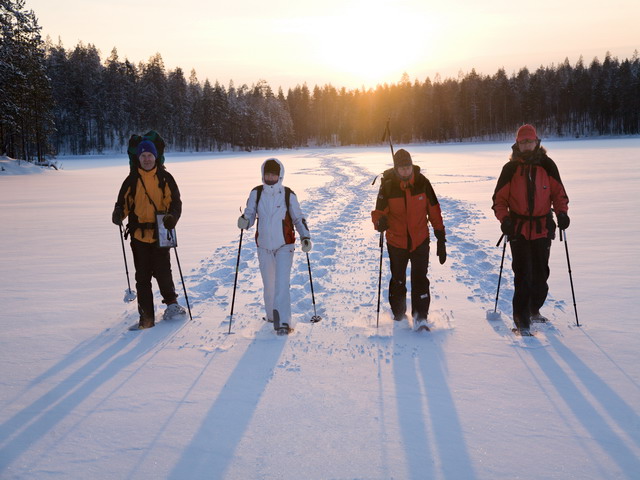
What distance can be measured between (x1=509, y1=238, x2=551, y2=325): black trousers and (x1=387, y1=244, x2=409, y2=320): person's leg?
1118 millimetres

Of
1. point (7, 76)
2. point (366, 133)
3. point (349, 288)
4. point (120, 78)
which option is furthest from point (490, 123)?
point (349, 288)

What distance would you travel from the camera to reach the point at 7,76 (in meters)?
33.7

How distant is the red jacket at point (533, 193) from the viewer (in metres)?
4.50

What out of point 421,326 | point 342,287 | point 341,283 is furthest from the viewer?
point 341,283

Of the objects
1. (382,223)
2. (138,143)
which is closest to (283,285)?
(382,223)

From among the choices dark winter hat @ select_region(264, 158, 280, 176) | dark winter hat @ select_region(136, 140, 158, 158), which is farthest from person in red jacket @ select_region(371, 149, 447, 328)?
dark winter hat @ select_region(136, 140, 158, 158)

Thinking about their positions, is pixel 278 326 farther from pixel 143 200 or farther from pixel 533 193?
pixel 533 193

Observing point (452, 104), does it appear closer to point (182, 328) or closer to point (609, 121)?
point (609, 121)

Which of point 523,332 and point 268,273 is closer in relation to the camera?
point 523,332

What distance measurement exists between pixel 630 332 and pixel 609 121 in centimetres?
10172

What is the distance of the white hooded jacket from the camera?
4.79 metres

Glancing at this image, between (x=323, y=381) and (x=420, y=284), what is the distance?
1671 mm

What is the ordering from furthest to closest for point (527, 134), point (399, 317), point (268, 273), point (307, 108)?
point (307, 108) → point (399, 317) → point (268, 273) → point (527, 134)

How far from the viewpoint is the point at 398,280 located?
498 cm
